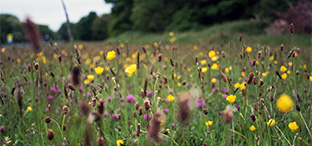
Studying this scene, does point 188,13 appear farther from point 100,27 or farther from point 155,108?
point 100,27

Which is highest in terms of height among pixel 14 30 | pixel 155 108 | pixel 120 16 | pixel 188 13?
pixel 120 16

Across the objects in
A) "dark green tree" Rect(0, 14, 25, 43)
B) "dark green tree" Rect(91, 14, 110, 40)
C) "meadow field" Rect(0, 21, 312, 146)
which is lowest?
"meadow field" Rect(0, 21, 312, 146)

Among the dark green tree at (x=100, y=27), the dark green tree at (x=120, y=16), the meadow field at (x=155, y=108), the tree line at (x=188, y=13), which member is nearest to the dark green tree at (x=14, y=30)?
the meadow field at (x=155, y=108)

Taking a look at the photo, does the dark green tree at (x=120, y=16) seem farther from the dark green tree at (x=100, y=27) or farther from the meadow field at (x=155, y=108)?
the meadow field at (x=155, y=108)

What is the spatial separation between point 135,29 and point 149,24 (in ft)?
10.0

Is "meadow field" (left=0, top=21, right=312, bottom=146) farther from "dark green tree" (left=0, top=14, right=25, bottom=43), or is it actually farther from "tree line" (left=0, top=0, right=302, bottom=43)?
"tree line" (left=0, top=0, right=302, bottom=43)

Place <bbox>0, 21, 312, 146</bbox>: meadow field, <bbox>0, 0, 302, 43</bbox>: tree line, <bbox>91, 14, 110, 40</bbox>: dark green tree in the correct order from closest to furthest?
<bbox>0, 21, 312, 146</bbox>: meadow field < <bbox>0, 0, 302, 43</bbox>: tree line < <bbox>91, 14, 110, 40</bbox>: dark green tree

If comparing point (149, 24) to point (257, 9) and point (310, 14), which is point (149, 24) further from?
point (310, 14)

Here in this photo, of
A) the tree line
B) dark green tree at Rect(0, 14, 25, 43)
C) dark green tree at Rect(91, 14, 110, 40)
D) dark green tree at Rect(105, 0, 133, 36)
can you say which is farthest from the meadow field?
dark green tree at Rect(91, 14, 110, 40)

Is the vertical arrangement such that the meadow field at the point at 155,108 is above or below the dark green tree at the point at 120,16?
below

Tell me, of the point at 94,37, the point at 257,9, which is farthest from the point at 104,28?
the point at 257,9

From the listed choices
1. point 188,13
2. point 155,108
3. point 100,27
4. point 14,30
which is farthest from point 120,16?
point 155,108

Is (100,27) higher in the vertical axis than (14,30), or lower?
higher

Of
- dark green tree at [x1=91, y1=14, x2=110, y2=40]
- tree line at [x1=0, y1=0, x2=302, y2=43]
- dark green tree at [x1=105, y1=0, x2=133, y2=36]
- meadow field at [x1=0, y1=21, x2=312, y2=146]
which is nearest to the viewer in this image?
meadow field at [x1=0, y1=21, x2=312, y2=146]
